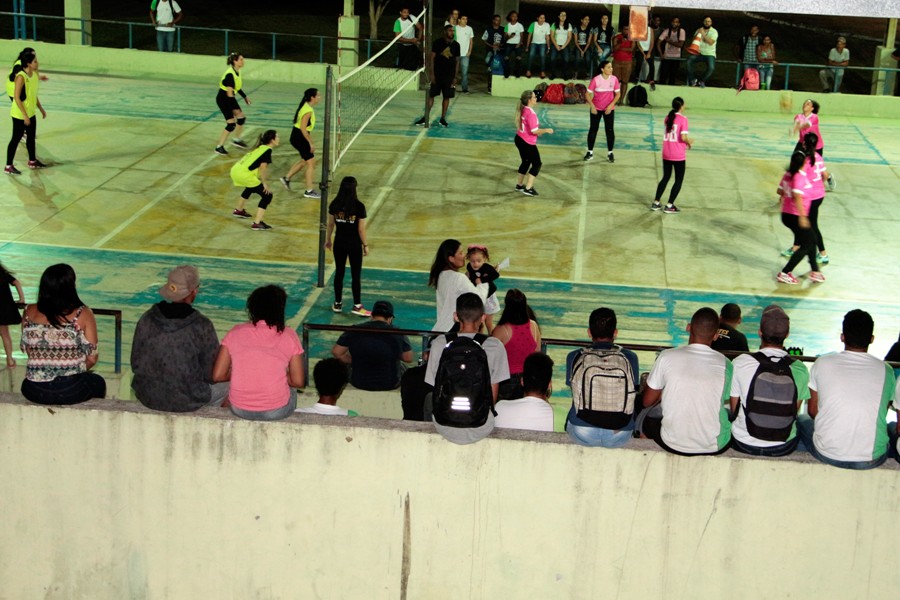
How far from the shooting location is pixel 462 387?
7.16m

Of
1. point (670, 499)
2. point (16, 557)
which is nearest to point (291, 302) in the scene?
point (16, 557)

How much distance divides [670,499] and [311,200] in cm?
1173

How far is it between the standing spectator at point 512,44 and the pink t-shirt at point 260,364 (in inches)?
857

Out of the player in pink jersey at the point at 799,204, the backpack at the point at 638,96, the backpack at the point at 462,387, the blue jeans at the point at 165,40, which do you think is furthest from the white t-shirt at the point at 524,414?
the blue jeans at the point at 165,40

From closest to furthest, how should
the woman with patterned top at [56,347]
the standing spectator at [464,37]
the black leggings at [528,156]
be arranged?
the woman with patterned top at [56,347] < the black leggings at [528,156] < the standing spectator at [464,37]

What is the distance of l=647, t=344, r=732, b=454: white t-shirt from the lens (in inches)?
280

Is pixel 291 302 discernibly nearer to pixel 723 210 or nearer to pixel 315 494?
pixel 315 494

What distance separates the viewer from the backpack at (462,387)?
711 cm

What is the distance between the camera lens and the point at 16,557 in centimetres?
764

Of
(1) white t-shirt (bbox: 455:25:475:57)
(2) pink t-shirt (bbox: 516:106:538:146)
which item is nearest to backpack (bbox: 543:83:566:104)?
(1) white t-shirt (bbox: 455:25:475:57)

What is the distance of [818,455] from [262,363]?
3486mm

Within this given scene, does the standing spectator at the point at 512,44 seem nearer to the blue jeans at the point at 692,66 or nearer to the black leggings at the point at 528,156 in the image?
the blue jeans at the point at 692,66

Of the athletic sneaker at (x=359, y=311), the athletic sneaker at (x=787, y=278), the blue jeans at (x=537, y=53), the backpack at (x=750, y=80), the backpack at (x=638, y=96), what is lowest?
the athletic sneaker at (x=359, y=311)

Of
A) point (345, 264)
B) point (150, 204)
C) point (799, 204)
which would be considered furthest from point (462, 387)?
point (150, 204)
